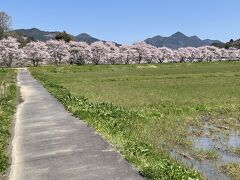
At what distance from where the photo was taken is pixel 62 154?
1243cm

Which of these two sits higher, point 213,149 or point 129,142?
point 129,142

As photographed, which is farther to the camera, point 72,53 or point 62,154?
point 72,53

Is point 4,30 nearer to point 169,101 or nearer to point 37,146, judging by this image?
point 169,101

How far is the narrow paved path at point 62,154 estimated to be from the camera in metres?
10.4

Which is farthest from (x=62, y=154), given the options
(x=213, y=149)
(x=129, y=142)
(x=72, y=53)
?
(x=72, y=53)

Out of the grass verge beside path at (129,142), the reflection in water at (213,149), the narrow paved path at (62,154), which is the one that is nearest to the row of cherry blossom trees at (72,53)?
the grass verge beside path at (129,142)

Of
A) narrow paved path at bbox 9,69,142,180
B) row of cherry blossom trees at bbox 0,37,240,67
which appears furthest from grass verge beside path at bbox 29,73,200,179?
row of cherry blossom trees at bbox 0,37,240,67

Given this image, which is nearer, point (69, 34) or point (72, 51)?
point (72, 51)

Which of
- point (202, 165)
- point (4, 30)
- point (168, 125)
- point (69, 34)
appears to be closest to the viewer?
point (202, 165)

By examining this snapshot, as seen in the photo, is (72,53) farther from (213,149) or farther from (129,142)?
(129,142)

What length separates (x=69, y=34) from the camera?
166750 mm

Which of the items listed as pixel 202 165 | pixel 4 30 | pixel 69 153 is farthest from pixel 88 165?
pixel 4 30

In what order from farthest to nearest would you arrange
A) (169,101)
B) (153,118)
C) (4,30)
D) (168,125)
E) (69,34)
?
1. (69,34)
2. (4,30)
3. (169,101)
4. (153,118)
5. (168,125)

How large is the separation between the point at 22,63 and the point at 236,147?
126m
